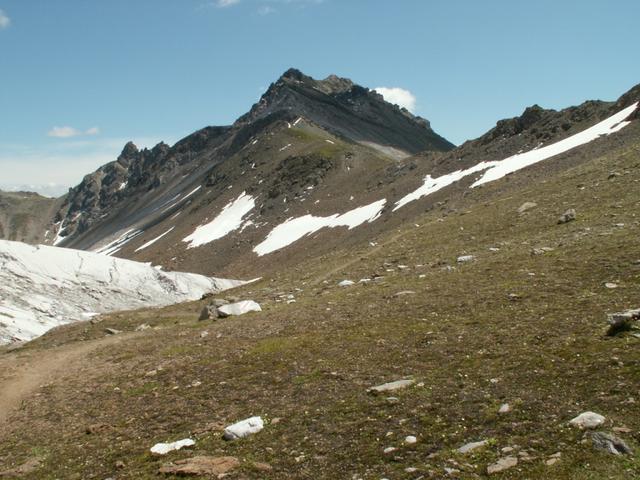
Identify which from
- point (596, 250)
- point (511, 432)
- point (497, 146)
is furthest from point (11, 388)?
point (497, 146)

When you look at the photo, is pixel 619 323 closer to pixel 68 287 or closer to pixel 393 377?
pixel 393 377

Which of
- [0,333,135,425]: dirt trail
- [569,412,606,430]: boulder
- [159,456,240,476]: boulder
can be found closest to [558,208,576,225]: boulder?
[569,412,606,430]: boulder

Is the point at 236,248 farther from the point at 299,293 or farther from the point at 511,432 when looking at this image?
the point at 511,432

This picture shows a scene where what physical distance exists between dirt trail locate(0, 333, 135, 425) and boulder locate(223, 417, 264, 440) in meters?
10.5

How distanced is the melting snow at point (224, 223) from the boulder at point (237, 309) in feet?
309

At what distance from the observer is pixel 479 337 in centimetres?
1791

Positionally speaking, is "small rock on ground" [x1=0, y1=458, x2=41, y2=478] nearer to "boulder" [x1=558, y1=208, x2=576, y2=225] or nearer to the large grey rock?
the large grey rock

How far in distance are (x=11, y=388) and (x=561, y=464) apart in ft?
74.4

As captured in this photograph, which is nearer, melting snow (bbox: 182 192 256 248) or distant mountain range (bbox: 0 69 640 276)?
distant mountain range (bbox: 0 69 640 276)

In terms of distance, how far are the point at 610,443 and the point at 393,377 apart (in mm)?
6857

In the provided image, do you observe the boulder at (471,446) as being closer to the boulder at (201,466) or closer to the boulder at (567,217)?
the boulder at (201,466)

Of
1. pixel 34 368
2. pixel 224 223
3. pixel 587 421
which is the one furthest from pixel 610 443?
pixel 224 223

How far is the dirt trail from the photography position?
22.3 m

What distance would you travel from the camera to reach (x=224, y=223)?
134000 mm
